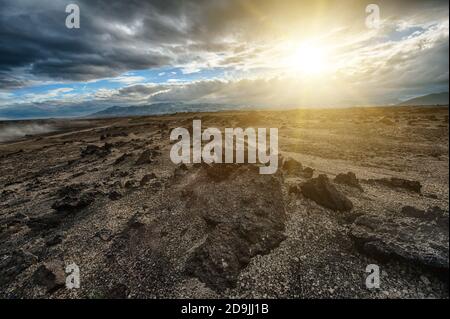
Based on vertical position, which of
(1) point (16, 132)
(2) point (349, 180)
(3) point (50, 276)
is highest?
(1) point (16, 132)

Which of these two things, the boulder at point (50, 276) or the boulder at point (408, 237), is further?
the boulder at point (50, 276)

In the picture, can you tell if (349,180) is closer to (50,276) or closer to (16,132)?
(50,276)

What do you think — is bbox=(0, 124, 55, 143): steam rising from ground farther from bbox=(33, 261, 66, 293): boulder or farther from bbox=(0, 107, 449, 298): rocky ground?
bbox=(33, 261, 66, 293): boulder

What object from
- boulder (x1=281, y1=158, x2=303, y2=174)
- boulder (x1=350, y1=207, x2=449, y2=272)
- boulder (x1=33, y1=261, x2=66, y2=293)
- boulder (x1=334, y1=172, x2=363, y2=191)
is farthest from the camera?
boulder (x1=281, y1=158, x2=303, y2=174)

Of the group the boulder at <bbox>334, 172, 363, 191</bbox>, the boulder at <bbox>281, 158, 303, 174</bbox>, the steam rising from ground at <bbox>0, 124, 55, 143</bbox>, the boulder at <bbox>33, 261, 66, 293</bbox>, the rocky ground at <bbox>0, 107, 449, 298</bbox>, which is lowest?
the boulder at <bbox>33, 261, 66, 293</bbox>

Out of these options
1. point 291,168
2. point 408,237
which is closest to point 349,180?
point 291,168

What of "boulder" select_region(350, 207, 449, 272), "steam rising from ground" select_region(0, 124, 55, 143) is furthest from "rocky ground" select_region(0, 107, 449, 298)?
"steam rising from ground" select_region(0, 124, 55, 143)

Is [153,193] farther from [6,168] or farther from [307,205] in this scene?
[6,168]

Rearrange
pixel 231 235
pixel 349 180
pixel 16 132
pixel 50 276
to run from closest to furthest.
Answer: pixel 50 276 < pixel 231 235 < pixel 349 180 < pixel 16 132

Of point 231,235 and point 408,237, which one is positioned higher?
point 408,237

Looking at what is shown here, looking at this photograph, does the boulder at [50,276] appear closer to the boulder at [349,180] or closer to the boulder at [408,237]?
the boulder at [408,237]

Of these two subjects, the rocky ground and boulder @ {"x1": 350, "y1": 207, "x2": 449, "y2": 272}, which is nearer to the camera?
boulder @ {"x1": 350, "y1": 207, "x2": 449, "y2": 272}

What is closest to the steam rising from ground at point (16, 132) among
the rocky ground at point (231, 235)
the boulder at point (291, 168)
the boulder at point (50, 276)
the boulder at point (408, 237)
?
the rocky ground at point (231, 235)
